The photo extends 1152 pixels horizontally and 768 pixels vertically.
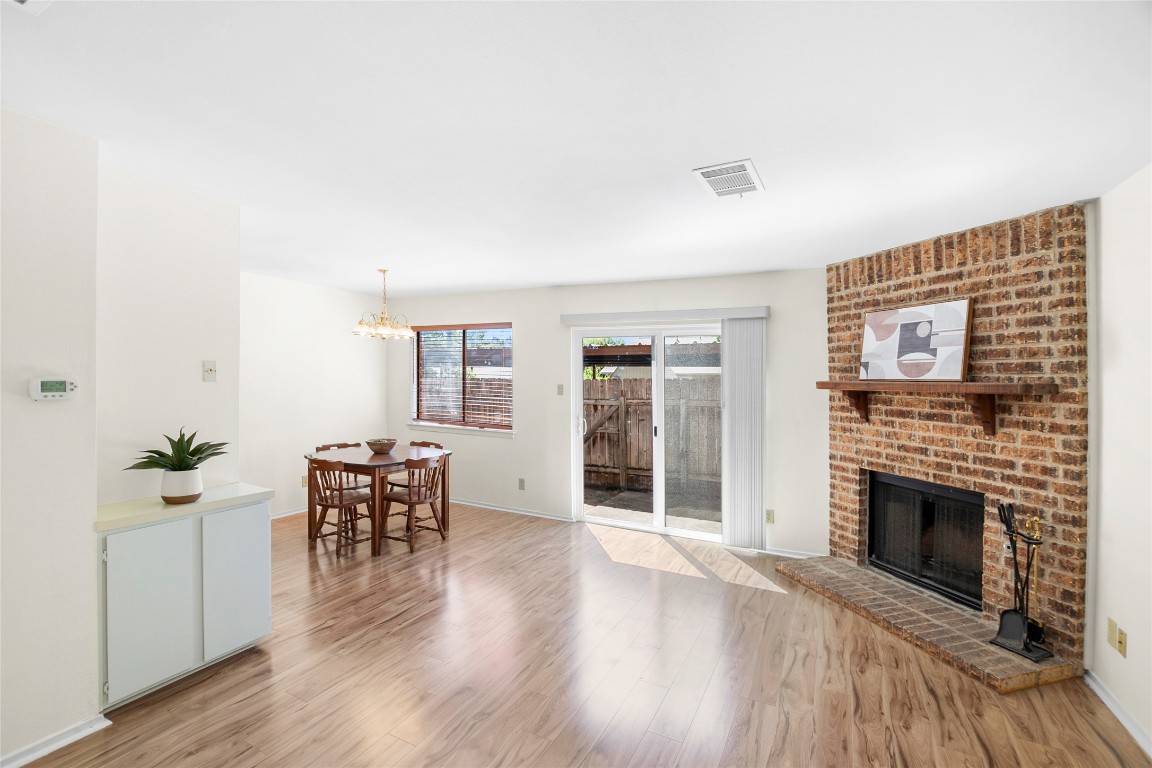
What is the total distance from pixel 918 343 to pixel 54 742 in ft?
16.0

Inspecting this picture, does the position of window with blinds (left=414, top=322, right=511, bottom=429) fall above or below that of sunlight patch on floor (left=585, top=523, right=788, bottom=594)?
above

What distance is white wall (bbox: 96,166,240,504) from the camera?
2.63m

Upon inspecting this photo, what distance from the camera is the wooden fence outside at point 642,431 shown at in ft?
16.5

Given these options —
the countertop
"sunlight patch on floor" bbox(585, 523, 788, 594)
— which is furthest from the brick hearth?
the countertop

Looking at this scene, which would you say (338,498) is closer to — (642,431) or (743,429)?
(642,431)

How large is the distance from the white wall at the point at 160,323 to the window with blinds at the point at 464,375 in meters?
3.23

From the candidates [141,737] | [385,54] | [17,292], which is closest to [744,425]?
[385,54]

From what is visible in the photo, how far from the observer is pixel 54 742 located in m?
2.11

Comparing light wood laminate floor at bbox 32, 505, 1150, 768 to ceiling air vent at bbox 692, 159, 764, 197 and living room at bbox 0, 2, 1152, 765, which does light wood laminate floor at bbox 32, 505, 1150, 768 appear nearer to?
living room at bbox 0, 2, 1152, 765

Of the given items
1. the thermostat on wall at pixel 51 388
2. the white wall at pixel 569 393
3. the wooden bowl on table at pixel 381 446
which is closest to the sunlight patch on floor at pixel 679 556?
the white wall at pixel 569 393

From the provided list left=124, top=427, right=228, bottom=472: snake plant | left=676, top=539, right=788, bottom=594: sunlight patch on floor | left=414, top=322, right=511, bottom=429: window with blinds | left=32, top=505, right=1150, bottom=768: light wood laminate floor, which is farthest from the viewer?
left=414, top=322, right=511, bottom=429: window with blinds

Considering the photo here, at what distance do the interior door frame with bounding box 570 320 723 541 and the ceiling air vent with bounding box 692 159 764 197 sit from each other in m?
2.37

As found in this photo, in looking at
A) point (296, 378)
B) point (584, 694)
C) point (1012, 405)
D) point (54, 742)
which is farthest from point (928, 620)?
point (296, 378)

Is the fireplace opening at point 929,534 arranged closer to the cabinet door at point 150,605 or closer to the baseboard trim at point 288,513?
the cabinet door at point 150,605
